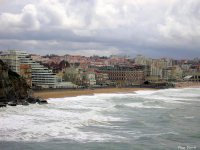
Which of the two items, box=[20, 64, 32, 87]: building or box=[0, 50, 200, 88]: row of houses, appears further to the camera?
box=[0, 50, 200, 88]: row of houses

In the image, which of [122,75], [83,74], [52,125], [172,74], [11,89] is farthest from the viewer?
[172,74]

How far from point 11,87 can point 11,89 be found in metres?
0.23

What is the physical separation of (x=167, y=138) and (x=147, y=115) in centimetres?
1317

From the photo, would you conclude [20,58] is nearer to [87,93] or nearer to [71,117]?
[87,93]

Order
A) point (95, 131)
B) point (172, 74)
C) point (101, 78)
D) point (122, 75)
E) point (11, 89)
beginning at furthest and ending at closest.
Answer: point (172, 74), point (122, 75), point (101, 78), point (11, 89), point (95, 131)

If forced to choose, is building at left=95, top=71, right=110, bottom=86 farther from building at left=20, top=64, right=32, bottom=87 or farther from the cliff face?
the cliff face

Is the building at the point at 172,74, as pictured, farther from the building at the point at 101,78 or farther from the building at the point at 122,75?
the building at the point at 101,78

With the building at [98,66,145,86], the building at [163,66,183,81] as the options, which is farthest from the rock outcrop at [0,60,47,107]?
the building at [163,66,183,81]

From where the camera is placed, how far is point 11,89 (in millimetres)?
49781

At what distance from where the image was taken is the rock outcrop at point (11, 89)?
154 feet

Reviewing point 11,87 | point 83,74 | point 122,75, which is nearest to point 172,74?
point 122,75

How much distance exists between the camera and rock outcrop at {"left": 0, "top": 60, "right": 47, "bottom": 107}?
154ft

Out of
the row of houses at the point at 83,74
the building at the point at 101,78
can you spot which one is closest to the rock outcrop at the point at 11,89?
the row of houses at the point at 83,74

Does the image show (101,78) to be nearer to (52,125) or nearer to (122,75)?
(122,75)
